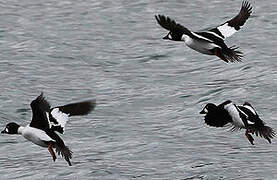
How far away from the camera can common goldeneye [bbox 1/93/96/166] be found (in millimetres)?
13273

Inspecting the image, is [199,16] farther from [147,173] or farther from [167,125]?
[147,173]

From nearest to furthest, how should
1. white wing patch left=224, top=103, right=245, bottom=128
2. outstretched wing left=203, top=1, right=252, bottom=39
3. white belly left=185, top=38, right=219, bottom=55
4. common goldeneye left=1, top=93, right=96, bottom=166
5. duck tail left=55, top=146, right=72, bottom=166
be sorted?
duck tail left=55, top=146, right=72, bottom=166 → common goldeneye left=1, top=93, right=96, bottom=166 → white wing patch left=224, top=103, right=245, bottom=128 → white belly left=185, top=38, right=219, bottom=55 → outstretched wing left=203, top=1, right=252, bottom=39

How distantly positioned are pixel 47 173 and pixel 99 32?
1273cm

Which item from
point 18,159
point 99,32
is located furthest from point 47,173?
point 99,32

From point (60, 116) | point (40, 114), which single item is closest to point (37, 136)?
point (40, 114)

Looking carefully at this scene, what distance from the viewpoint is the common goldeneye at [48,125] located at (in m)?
13.3

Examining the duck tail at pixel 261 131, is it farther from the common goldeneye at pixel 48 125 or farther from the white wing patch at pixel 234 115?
the common goldeneye at pixel 48 125

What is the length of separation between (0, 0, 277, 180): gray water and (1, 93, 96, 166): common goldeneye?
2821 mm

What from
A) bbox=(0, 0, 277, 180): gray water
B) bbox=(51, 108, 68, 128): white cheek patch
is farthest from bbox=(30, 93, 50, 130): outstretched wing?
bbox=(0, 0, 277, 180): gray water

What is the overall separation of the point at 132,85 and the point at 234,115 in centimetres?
1012

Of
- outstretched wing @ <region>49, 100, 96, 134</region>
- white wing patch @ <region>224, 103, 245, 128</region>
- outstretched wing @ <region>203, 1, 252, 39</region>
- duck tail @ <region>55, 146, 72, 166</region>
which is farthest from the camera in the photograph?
outstretched wing @ <region>203, 1, 252, 39</region>

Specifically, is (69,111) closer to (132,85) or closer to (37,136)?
(37,136)

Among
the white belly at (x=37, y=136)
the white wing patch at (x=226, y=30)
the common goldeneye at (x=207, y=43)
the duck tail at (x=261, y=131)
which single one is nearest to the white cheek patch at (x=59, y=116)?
the white belly at (x=37, y=136)

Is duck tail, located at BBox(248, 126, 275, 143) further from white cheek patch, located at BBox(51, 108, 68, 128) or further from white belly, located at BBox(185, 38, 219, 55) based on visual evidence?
white cheek patch, located at BBox(51, 108, 68, 128)
